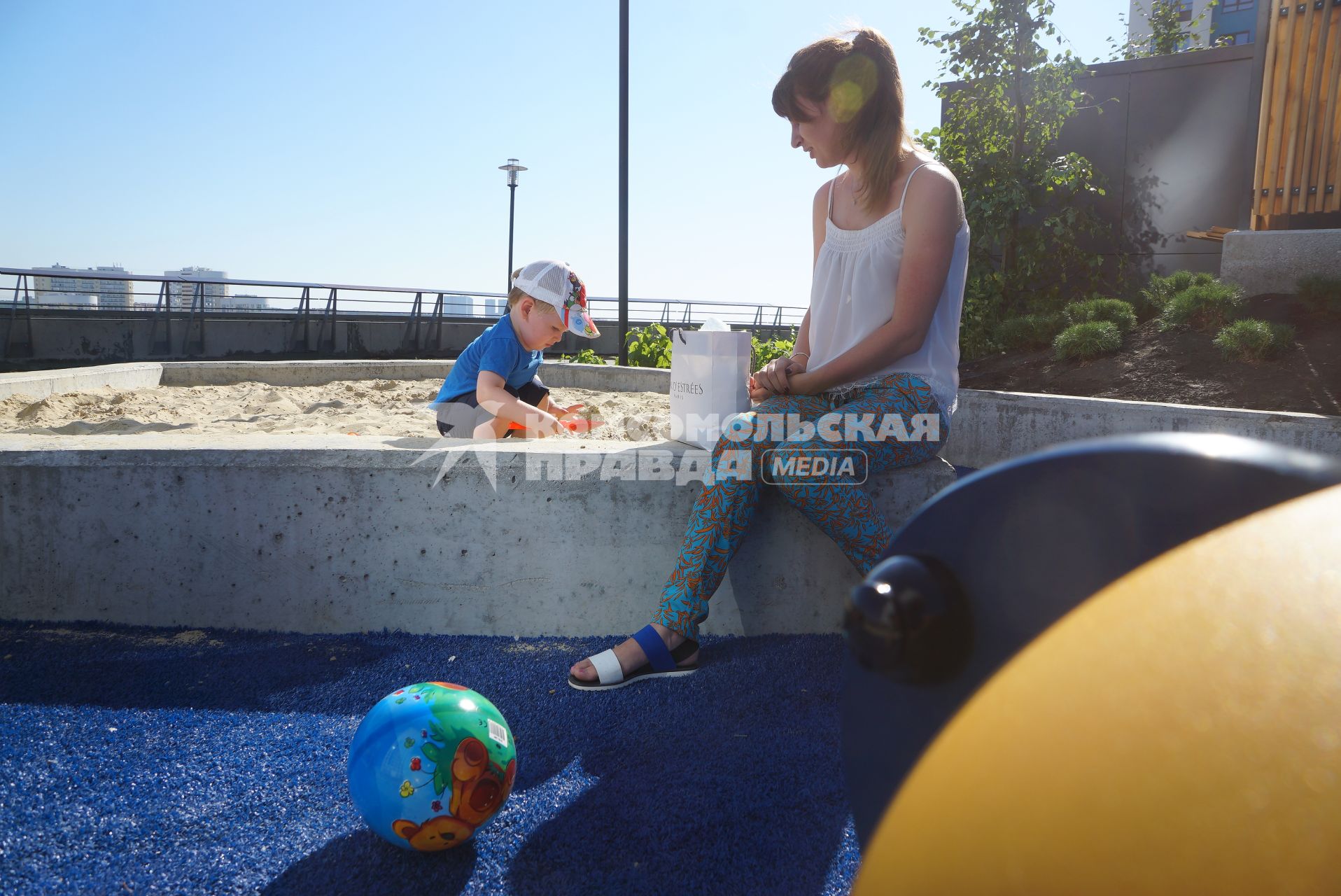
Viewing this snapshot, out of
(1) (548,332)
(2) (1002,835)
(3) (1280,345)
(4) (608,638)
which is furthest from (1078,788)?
(3) (1280,345)

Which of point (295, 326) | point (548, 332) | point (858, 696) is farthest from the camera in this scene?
point (295, 326)

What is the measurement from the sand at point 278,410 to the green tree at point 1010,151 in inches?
155

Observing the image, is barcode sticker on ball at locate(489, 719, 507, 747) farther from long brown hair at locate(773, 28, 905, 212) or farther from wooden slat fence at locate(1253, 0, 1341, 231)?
wooden slat fence at locate(1253, 0, 1341, 231)

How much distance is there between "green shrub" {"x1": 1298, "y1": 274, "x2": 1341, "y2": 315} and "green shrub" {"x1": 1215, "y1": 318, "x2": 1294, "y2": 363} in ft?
1.87

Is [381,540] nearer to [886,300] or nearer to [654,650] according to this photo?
[654,650]

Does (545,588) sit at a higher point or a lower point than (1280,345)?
lower

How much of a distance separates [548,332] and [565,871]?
321cm

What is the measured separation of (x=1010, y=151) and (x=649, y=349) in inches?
177

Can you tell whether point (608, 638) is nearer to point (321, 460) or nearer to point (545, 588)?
point (545, 588)

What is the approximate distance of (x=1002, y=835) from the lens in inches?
35.1

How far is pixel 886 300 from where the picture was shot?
9.37 ft

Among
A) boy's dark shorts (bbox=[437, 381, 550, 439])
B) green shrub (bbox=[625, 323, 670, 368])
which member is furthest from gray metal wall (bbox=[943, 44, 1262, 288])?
boy's dark shorts (bbox=[437, 381, 550, 439])

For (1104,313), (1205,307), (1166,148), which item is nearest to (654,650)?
(1205,307)

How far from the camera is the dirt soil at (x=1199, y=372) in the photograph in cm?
539
